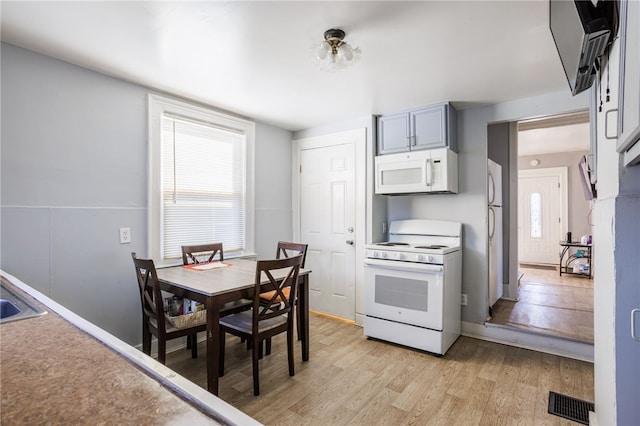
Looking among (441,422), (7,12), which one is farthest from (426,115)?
(7,12)

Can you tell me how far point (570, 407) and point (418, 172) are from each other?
6.78ft

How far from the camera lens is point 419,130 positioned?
3.19m

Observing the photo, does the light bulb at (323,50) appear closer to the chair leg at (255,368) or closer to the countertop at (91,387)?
the countertop at (91,387)

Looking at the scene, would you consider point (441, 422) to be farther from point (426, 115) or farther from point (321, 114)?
point (321, 114)

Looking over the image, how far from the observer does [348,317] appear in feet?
11.8

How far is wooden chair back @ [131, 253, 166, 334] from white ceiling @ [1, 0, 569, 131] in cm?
140

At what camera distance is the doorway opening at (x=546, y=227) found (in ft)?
11.0

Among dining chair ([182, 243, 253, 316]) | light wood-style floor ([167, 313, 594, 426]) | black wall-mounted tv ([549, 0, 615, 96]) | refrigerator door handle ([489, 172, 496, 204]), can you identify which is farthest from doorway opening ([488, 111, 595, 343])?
dining chair ([182, 243, 253, 316])

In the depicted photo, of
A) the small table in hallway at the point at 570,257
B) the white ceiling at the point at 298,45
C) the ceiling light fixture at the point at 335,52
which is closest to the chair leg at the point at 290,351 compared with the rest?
the ceiling light fixture at the point at 335,52

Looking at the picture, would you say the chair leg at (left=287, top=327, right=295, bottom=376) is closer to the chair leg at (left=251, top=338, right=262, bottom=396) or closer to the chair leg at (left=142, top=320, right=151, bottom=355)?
the chair leg at (left=251, top=338, right=262, bottom=396)

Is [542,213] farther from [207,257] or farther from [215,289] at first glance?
[215,289]

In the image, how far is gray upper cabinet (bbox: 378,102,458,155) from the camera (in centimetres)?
304

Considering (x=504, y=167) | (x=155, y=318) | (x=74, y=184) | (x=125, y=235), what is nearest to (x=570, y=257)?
(x=504, y=167)

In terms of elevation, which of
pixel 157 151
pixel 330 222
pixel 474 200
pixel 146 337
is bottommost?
pixel 146 337
